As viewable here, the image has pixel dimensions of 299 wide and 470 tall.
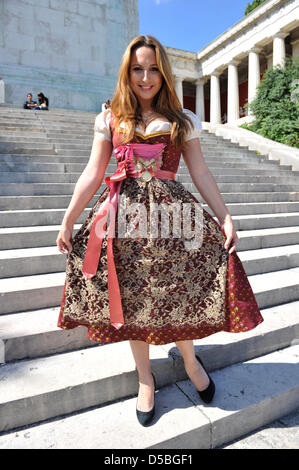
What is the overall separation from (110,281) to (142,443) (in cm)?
83

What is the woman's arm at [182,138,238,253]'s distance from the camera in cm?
157

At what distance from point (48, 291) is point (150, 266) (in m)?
1.31

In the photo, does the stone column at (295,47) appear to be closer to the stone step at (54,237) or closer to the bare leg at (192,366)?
the stone step at (54,237)

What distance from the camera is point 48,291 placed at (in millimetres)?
2395

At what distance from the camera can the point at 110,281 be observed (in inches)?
56.4

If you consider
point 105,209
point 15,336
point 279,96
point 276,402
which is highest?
point 279,96

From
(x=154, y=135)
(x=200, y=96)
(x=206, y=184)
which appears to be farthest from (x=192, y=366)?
(x=200, y=96)

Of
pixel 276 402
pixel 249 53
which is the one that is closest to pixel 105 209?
pixel 276 402

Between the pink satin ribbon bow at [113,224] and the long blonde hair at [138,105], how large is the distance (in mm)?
78

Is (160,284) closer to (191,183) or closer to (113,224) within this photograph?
(113,224)

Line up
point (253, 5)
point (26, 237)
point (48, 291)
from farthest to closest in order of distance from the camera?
point (253, 5), point (26, 237), point (48, 291)

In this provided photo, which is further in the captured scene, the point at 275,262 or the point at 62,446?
the point at 275,262

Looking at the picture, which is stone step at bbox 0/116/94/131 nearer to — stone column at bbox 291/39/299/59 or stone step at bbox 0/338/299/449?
stone step at bbox 0/338/299/449
